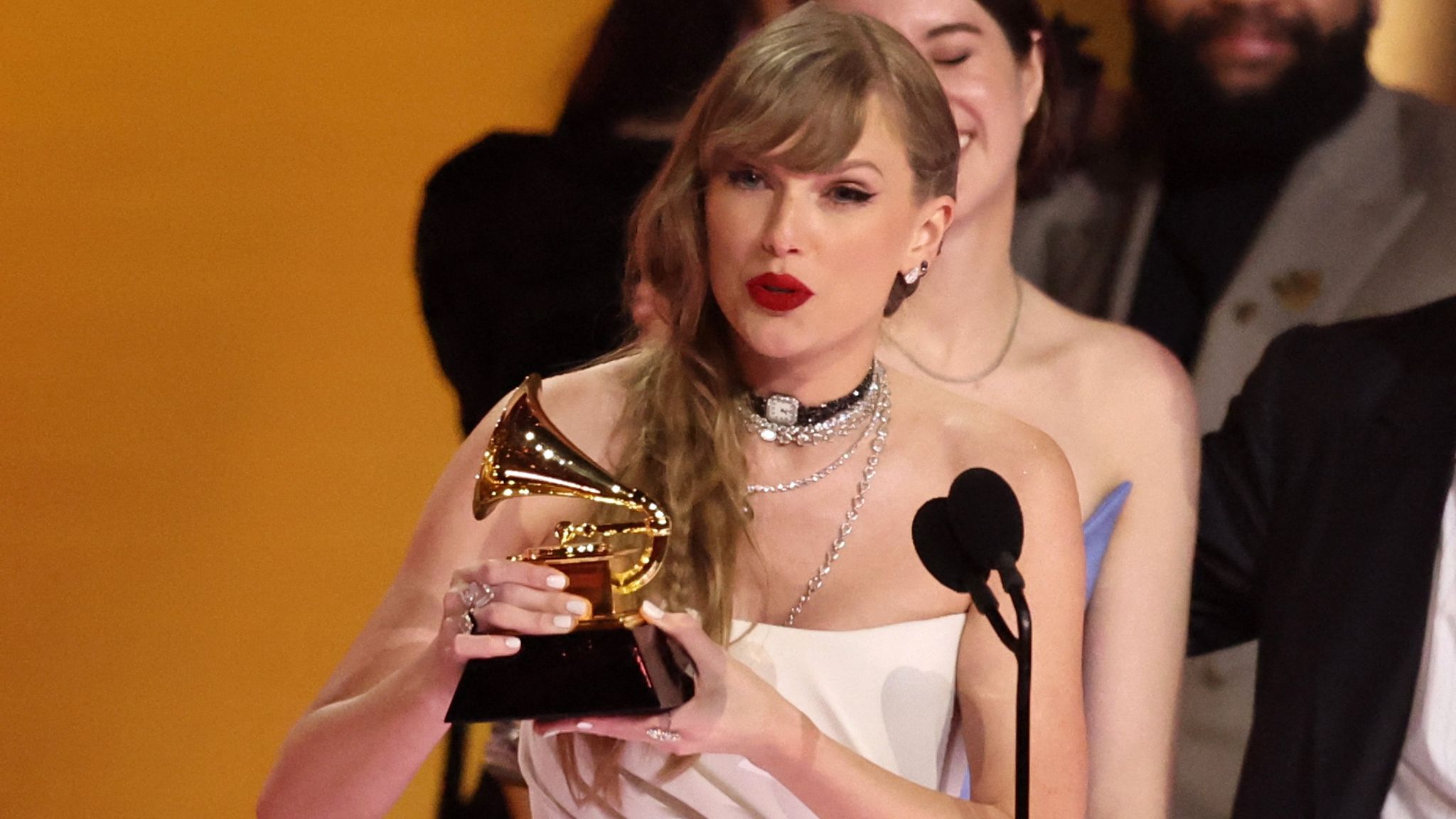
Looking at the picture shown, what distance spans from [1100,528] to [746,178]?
1027 millimetres

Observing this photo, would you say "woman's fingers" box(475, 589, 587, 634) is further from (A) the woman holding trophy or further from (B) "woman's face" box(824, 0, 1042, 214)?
(B) "woman's face" box(824, 0, 1042, 214)

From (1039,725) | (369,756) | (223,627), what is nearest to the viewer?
(369,756)

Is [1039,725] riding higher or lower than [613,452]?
lower

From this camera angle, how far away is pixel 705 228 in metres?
1.91

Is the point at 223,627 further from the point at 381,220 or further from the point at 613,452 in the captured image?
the point at 613,452

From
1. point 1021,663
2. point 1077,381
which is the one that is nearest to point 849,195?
point 1021,663

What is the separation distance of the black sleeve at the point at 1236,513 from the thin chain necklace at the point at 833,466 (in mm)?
841

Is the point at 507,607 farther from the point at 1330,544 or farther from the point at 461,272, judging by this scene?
the point at 1330,544

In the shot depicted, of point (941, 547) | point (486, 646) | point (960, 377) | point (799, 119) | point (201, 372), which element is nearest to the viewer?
point (486, 646)

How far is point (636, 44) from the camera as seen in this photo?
2648 mm

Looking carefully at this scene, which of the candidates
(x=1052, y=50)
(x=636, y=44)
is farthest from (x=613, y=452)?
(x=1052, y=50)

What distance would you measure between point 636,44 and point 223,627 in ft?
3.95

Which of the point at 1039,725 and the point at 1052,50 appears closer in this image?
the point at 1039,725

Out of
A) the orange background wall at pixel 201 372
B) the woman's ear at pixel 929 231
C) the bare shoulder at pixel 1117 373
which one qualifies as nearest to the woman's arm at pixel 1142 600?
the bare shoulder at pixel 1117 373
